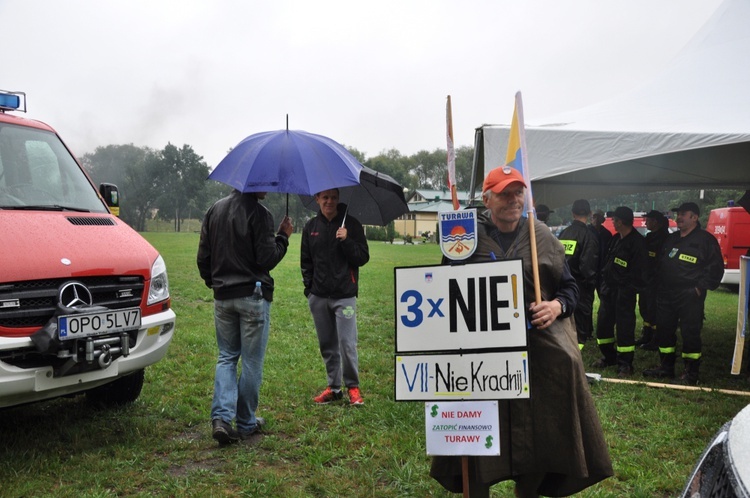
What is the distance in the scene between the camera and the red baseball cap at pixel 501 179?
2.75 meters

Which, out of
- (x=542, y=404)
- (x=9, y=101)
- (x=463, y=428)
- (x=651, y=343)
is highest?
(x=9, y=101)

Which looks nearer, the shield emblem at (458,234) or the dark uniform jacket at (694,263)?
the shield emblem at (458,234)

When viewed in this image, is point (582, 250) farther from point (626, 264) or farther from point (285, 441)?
point (285, 441)

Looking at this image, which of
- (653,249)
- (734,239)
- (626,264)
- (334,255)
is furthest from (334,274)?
(734,239)

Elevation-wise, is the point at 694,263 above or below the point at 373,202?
below

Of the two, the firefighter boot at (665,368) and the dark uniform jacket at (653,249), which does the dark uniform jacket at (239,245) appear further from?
the dark uniform jacket at (653,249)

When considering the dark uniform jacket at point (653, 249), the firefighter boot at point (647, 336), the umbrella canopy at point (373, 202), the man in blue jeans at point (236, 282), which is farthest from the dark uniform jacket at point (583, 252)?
the man in blue jeans at point (236, 282)

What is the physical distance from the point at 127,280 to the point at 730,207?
1710 cm

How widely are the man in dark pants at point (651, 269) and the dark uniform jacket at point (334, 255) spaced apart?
443 cm

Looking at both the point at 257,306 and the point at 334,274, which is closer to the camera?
the point at 257,306

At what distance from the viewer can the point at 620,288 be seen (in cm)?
738

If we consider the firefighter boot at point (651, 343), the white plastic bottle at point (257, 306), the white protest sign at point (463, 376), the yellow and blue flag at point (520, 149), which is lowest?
the firefighter boot at point (651, 343)

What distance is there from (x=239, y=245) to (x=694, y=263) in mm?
5383

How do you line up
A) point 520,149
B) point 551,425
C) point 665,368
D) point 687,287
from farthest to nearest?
point 665,368, point 687,287, point 520,149, point 551,425
